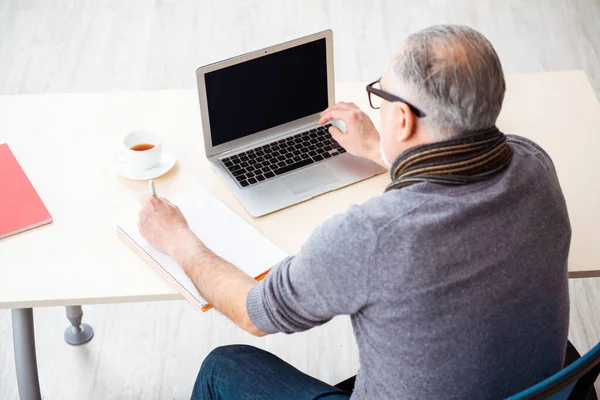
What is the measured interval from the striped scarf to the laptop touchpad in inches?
17.6

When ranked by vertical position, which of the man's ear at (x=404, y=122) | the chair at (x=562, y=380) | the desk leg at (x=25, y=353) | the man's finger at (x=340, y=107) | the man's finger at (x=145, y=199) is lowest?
the desk leg at (x=25, y=353)

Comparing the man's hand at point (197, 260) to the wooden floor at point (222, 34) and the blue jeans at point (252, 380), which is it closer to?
the blue jeans at point (252, 380)

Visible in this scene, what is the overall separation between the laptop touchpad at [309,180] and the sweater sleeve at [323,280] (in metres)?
0.39

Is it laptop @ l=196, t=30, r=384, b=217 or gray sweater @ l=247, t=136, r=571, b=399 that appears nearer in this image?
gray sweater @ l=247, t=136, r=571, b=399

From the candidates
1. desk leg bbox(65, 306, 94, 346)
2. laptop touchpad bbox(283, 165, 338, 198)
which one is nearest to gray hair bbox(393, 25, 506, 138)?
laptop touchpad bbox(283, 165, 338, 198)

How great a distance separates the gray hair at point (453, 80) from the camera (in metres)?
1.21

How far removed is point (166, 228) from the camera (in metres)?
1.54

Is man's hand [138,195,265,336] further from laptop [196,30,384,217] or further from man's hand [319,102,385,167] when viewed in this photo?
man's hand [319,102,385,167]

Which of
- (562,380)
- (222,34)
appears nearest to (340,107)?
(562,380)

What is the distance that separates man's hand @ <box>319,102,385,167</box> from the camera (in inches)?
69.4

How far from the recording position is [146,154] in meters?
1.70

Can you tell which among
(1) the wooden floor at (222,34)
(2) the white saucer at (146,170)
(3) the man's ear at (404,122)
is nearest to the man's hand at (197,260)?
(2) the white saucer at (146,170)

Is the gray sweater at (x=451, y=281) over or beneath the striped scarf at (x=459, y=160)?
beneath

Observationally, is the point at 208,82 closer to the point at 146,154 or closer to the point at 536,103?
the point at 146,154
